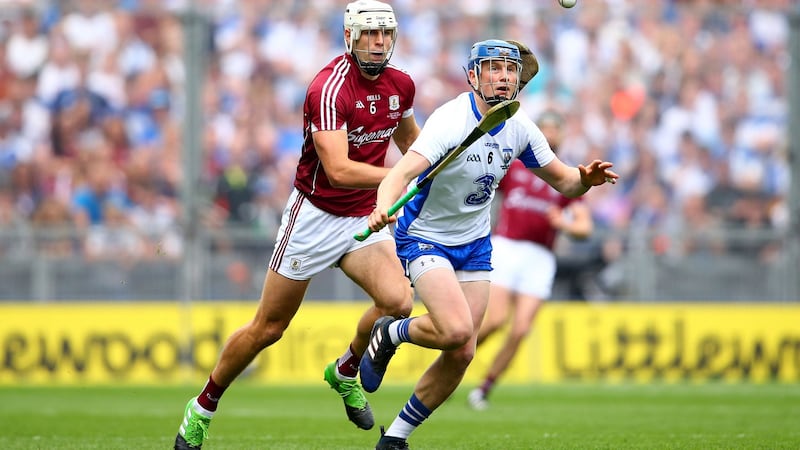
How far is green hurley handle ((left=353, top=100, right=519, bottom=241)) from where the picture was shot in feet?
22.8

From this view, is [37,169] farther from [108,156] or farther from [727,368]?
[727,368]

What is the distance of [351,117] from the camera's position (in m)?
7.61

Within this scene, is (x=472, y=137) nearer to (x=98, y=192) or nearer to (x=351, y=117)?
(x=351, y=117)

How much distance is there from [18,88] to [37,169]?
4.59 ft

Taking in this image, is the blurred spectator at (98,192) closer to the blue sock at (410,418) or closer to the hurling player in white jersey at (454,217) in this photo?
the hurling player in white jersey at (454,217)

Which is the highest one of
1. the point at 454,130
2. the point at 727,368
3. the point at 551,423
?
the point at 454,130

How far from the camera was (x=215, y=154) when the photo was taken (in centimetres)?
1700

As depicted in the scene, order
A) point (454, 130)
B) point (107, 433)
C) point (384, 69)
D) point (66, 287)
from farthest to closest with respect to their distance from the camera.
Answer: point (66, 287) → point (107, 433) → point (384, 69) → point (454, 130)

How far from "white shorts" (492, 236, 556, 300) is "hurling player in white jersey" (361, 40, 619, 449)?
4.64 meters

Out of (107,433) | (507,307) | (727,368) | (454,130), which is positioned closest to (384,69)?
(454,130)

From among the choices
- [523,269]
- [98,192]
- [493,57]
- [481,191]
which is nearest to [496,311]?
[523,269]

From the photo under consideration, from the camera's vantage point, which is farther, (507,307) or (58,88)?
(58,88)

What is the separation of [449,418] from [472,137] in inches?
170

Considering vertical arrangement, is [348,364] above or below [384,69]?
below
